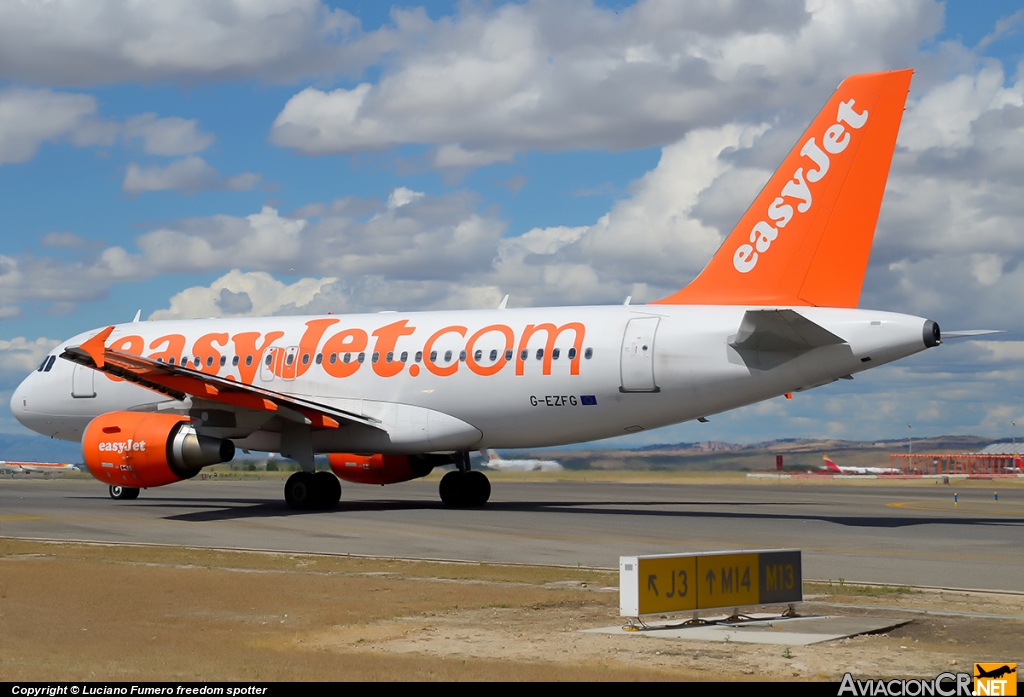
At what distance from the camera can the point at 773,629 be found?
11422mm

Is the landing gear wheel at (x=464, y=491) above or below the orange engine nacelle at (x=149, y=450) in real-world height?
below

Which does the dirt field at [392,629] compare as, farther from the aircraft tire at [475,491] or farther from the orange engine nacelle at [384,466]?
the orange engine nacelle at [384,466]

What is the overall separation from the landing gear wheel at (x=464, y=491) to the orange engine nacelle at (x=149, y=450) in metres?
6.05

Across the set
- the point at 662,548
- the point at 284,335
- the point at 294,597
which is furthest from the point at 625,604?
the point at 284,335

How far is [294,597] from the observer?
1384 cm

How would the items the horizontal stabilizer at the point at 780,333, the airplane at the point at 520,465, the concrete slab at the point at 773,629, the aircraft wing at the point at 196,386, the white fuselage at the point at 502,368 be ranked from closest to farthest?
the concrete slab at the point at 773,629, the horizontal stabilizer at the point at 780,333, the white fuselage at the point at 502,368, the aircraft wing at the point at 196,386, the airplane at the point at 520,465

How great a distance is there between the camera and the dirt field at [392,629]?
943 cm

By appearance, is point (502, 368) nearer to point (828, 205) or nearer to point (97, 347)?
point (828, 205)

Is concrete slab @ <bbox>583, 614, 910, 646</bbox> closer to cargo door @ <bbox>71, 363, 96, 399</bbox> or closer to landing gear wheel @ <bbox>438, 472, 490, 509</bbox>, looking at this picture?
landing gear wheel @ <bbox>438, 472, 490, 509</bbox>

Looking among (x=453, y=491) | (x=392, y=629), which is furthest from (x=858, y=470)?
(x=392, y=629)

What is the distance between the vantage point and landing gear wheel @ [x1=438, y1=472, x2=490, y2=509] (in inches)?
1187

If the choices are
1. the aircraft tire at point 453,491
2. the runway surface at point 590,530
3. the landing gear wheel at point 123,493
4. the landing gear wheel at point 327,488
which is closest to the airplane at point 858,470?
the runway surface at point 590,530

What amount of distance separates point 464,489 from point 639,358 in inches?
272

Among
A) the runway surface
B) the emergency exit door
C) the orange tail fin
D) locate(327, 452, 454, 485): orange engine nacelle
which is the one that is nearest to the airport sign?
the runway surface
